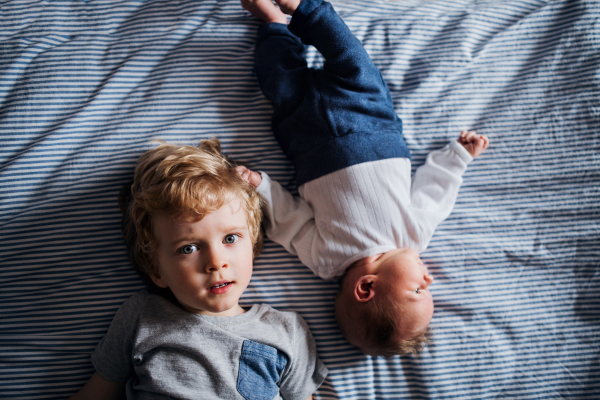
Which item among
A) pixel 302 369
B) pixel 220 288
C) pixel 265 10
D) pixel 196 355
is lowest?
pixel 302 369

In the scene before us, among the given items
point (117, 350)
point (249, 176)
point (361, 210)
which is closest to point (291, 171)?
point (249, 176)

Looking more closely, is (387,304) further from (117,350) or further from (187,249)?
(117,350)

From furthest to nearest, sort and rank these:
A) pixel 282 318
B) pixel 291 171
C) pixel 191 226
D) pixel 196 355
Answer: pixel 291 171, pixel 282 318, pixel 196 355, pixel 191 226

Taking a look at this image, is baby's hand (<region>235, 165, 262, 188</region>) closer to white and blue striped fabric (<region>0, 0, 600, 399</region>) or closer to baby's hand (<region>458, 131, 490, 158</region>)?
white and blue striped fabric (<region>0, 0, 600, 399</region>)

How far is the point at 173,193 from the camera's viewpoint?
867mm

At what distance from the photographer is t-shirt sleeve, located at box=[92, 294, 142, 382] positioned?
98cm

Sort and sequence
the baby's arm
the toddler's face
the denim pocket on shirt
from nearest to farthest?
the toddler's face, the denim pocket on shirt, the baby's arm

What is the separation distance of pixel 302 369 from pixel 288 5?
104cm

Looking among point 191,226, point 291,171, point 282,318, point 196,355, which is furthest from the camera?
point 291,171

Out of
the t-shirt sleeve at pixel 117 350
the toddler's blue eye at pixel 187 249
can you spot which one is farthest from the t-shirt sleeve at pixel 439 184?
the t-shirt sleeve at pixel 117 350

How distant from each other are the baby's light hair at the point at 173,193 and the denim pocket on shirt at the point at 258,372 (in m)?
0.29

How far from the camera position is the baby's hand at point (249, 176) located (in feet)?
3.49

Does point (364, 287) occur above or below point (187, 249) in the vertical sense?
below

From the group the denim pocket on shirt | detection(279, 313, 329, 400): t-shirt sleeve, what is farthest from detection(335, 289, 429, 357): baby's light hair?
the denim pocket on shirt
